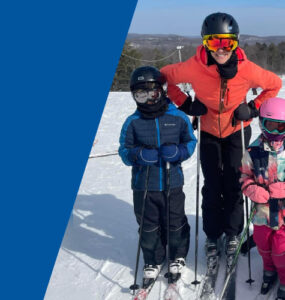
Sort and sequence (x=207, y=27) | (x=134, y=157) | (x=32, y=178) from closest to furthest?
(x=32, y=178)
(x=207, y=27)
(x=134, y=157)

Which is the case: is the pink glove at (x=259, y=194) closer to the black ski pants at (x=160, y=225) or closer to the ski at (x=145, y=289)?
the black ski pants at (x=160, y=225)

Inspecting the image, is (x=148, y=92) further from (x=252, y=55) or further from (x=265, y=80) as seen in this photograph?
(x=252, y=55)

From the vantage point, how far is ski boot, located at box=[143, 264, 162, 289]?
11.3ft

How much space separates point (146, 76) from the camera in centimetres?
303

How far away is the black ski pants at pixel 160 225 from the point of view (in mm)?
3334

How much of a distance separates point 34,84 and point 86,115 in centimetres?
29

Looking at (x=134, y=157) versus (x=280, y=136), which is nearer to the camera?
(x=280, y=136)

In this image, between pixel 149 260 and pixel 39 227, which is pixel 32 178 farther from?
pixel 149 260

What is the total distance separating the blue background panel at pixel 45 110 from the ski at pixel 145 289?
1372 mm

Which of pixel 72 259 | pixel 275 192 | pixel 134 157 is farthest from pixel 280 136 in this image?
pixel 72 259

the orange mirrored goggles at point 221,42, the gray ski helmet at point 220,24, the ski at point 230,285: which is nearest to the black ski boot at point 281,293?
the ski at point 230,285

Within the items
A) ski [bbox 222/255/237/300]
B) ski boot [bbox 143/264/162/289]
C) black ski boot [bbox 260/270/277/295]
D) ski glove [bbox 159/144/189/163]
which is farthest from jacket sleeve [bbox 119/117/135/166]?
black ski boot [bbox 260/270/277/295]

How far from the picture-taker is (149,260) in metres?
3.57

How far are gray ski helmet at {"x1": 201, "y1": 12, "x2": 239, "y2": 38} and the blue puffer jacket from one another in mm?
680
